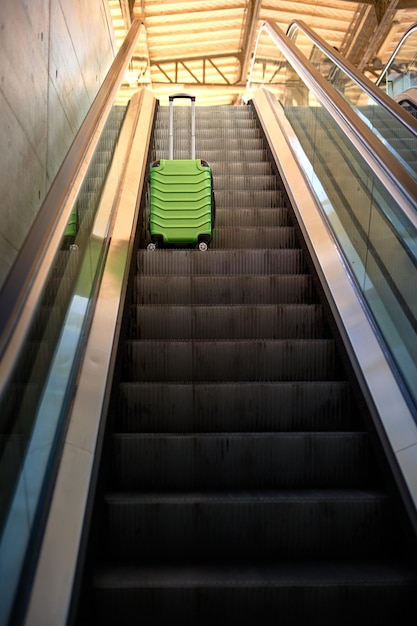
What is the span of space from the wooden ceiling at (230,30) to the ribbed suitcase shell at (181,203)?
6.96m

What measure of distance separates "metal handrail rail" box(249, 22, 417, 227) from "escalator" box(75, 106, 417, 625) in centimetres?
83

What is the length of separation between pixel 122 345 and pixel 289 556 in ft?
4.22

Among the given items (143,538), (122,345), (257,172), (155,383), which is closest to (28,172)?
(122,345)

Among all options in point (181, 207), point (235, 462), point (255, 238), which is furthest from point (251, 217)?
point (235, 462)

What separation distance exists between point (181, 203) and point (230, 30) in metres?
11.8

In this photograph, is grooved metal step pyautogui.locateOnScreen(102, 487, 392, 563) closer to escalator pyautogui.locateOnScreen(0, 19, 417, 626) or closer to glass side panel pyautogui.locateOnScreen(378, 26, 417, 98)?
escalator pyautogui.locateOnScreen(0, 19, 417, 626)

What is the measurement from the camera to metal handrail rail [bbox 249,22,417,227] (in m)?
2.53

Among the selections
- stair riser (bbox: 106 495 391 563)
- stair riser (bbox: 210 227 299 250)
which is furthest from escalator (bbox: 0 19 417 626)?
stair riser (bbox: 210 227 299 250)

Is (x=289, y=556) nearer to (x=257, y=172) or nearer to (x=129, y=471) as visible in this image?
(x=129, y=471)

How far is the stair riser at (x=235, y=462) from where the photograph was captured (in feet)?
8.31

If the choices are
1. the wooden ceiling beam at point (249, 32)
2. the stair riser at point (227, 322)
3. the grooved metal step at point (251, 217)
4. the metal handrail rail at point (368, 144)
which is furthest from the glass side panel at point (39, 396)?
the wooden ceiling beam at point (249, 32)

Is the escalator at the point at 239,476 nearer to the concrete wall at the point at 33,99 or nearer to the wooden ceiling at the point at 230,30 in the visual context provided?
the concrete wall at the point at 33,99

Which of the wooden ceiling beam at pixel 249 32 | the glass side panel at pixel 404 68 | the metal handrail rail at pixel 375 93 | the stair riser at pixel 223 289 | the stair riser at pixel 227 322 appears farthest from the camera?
the wooden ceiling beam at pixel 249 32

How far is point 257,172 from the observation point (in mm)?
5707
